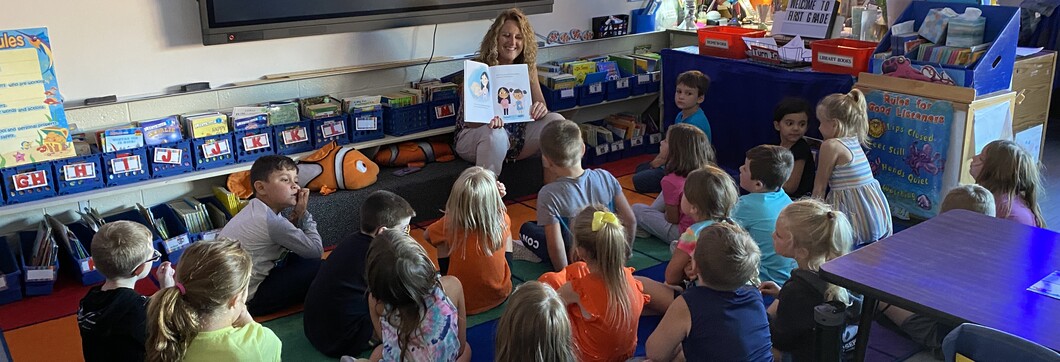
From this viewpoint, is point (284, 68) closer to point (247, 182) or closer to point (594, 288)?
point (247, 182)

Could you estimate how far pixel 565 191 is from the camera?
12.2ft

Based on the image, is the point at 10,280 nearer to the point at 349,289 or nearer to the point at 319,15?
the point at 349,289

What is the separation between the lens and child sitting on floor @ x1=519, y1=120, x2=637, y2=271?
3.72 metres

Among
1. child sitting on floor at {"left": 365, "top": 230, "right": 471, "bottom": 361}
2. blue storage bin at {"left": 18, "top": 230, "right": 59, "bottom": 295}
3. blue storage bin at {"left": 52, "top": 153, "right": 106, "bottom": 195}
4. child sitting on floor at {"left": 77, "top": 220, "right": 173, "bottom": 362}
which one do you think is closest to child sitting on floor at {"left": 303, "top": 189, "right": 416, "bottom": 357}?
child sitting on floor at {"left": 365, "top": 230, "right": 471, "bottom": 361}

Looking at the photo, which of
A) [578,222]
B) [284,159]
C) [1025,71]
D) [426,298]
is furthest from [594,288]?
[1025,71]

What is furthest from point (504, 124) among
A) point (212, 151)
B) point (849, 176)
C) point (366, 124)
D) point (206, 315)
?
point (206, 315)

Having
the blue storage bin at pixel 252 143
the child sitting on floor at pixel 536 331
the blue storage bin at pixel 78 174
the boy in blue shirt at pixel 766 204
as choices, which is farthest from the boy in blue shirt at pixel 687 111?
the child sitting on floor at pixel 536 331

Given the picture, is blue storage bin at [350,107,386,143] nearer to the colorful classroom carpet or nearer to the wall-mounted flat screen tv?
the wall-mounted flat screen tv

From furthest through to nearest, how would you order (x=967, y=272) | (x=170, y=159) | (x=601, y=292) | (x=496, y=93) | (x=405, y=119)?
1. (x=496, y=93)
2. (x=405, y=119)
3. (x=170, y=159)
4. (x=601, y=292)
5. (x=967, y=272)

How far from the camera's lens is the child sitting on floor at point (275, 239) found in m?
3.54

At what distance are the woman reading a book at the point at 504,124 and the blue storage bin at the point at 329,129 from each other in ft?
2.23

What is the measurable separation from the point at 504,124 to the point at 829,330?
290 cm

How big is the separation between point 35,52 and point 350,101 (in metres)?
1.50

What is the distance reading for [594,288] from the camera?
2.81 meters
